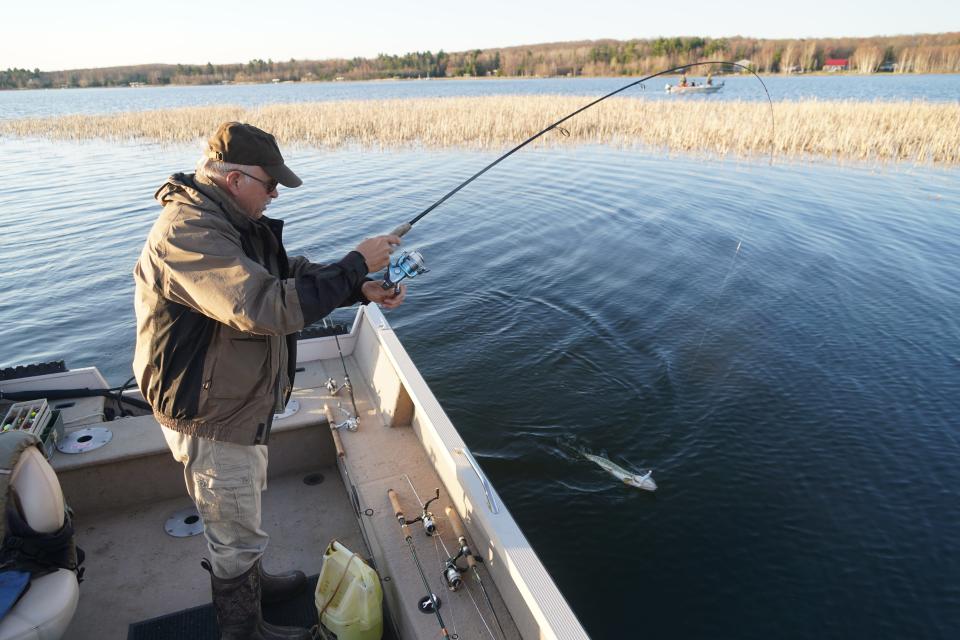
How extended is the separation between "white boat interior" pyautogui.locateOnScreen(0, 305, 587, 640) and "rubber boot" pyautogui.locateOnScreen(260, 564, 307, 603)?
22 centimetres

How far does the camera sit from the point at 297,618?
2789 millimetres

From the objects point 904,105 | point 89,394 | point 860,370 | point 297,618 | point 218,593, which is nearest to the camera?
point 218,593

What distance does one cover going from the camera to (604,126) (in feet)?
73.5

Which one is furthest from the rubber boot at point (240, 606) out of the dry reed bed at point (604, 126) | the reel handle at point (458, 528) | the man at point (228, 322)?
the dry reed bed at point (604, 126)

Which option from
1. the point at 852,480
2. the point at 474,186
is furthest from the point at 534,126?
the point at 852,480

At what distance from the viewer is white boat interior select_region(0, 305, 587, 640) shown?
248 cm

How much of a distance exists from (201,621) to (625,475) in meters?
3.24

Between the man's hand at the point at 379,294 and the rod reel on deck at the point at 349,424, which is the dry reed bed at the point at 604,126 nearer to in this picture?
the rod reel on deck at the point at 349,424

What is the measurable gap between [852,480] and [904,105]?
64.5 feet

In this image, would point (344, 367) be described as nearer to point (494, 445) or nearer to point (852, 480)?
point (494, 445)

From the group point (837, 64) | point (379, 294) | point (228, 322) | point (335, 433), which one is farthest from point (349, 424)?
point (837, 64)

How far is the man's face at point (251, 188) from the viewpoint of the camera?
2.03m

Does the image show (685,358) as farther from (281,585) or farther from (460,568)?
(281,585)

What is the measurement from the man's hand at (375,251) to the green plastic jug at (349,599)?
1.35 metres
